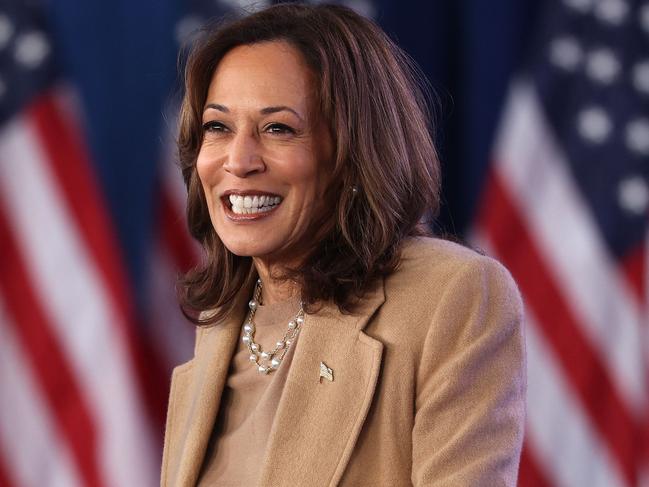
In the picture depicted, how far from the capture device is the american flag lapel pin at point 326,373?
1620mm

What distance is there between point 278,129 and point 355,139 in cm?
12

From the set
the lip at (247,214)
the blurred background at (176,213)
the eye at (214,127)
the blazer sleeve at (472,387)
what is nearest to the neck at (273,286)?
the lip at (247,214)

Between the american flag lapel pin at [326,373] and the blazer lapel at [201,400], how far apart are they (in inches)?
12.0

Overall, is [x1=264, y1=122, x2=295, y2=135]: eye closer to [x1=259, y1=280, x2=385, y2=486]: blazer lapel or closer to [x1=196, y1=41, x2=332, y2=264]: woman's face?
[x1=196, y1=41, x2=332, y2=264]: woman's face

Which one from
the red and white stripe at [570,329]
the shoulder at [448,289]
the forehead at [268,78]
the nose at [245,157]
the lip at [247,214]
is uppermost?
the forehead at [268,78]

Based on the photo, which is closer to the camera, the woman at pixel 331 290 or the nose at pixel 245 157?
the woman at pixel 331 290

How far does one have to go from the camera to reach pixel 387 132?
1.74 meters

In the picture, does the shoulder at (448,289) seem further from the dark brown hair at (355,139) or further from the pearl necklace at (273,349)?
the pearl necklace at (273,349)

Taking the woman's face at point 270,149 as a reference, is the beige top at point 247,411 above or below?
below

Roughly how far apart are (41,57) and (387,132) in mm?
1906

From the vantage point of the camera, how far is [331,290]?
1.71 m

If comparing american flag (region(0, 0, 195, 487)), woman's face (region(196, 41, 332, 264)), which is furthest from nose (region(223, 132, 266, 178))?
american flag (region(0, 0, 195, 487))

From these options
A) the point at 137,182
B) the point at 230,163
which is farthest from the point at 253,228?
the point at 137,182

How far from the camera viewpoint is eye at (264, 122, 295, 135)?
5.63ft
